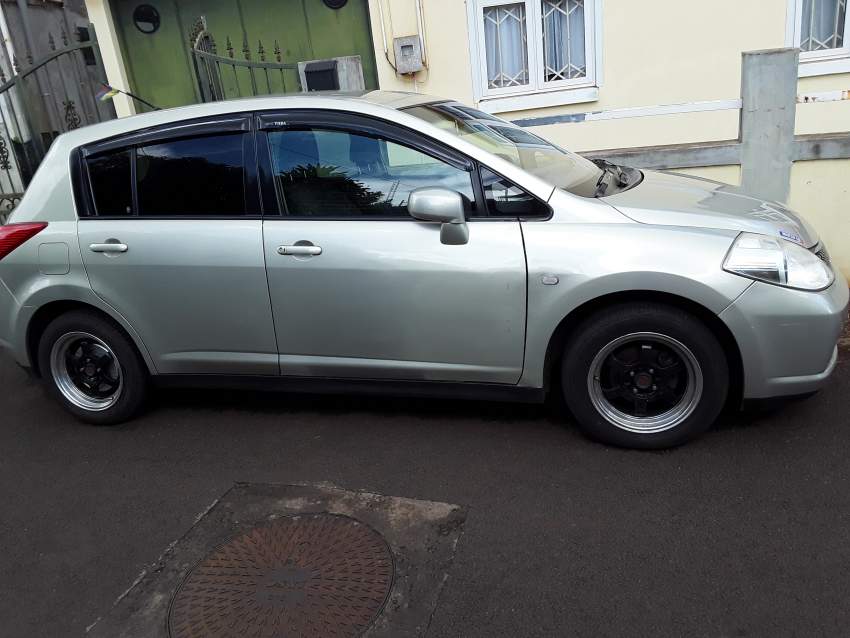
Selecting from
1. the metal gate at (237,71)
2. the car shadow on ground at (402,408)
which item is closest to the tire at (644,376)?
the car shadow on ground at (402,408)

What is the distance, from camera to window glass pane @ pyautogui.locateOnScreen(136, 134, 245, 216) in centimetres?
376

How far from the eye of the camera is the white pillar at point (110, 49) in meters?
7.29

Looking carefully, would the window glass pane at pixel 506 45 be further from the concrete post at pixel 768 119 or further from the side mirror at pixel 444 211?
the side mirror at pixel 444 211

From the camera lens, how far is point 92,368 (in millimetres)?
4262

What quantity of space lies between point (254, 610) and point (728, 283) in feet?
7.85

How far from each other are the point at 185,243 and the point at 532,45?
4231 mm

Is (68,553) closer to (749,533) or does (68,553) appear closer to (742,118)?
(749,533)

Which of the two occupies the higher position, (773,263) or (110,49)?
(110,49)

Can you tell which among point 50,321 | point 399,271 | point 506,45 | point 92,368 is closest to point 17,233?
point 50,321

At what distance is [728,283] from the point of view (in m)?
3.10

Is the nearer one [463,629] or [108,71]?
[463,629]

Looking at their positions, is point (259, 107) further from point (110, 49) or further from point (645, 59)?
point (110, 49)

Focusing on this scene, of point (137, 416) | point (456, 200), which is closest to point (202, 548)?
point (137, 416)

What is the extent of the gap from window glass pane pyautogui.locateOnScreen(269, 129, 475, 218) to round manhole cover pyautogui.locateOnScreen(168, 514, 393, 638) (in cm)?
156
